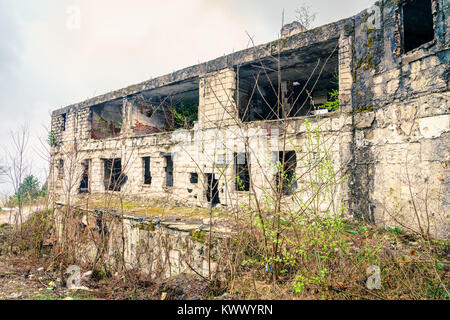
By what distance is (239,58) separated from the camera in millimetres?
7691

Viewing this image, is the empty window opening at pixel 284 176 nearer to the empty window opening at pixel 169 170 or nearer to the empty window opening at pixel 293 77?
the empty window opening at pixel 293 77

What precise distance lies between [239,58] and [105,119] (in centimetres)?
812

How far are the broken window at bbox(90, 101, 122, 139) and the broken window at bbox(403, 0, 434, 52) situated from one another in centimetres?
1088

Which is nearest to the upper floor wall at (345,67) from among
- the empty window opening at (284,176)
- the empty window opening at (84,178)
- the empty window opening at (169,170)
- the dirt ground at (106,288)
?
the empty window opening at (284,176)

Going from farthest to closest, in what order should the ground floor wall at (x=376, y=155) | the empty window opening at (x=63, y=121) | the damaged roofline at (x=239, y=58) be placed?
the empty window opening at (x=63, y=121), the damaged roofline at (x=239, y=58), the ground floor wall at (x=376, y=155)

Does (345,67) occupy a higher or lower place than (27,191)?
higher

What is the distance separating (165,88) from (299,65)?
4.85m

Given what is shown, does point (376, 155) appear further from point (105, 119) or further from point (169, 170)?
point (105, 119)

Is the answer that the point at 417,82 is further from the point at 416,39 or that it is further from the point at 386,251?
the point at 386,251

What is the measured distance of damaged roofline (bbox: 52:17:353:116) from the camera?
629 centimetres

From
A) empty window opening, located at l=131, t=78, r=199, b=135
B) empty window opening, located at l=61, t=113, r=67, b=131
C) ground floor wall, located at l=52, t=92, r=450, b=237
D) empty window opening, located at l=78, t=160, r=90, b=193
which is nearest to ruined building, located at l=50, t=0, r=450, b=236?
ground floor wall, located at l=52, t=92, r=450, b=237

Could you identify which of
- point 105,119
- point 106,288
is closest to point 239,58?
point 106,288

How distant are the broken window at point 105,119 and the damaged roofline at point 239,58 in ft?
2.34

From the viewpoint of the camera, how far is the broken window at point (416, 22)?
5.25 metres
